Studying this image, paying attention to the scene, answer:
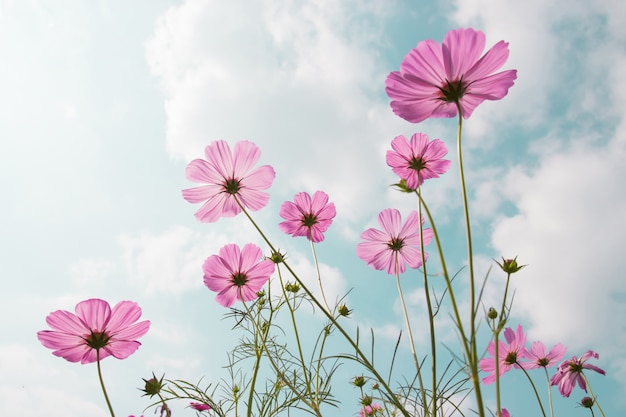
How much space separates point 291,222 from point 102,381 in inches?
28.1

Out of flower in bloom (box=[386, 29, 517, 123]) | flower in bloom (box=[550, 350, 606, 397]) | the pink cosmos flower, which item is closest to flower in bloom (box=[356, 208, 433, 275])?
the pink cosmos flower

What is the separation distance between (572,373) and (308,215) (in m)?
1.05

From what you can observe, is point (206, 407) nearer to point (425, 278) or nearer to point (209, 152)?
point (209, 152)

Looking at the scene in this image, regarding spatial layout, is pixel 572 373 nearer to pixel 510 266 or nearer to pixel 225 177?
pixel 510 266

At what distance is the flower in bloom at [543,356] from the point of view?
1519 millimetres

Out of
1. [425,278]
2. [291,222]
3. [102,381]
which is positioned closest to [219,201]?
[291,222]

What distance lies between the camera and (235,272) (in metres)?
1.29

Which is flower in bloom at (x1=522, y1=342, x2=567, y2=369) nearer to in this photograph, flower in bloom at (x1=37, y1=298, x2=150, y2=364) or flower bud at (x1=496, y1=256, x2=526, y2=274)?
flower bud at (x1=496, y1=256, x2=526, y2=274)

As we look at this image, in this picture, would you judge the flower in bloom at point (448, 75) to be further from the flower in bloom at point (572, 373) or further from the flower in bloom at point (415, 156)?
the flower in bloom at point (572, 373)

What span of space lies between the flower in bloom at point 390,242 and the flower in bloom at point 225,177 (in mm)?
320

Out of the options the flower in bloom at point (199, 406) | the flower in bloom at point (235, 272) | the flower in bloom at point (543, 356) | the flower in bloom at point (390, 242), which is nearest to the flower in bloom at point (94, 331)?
the flower in bloom at point (235, 272)

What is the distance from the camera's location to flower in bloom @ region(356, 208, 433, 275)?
1.30 meters

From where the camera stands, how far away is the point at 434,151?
1.07 m

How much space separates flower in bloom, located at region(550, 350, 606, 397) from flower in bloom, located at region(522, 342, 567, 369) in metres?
0.05
